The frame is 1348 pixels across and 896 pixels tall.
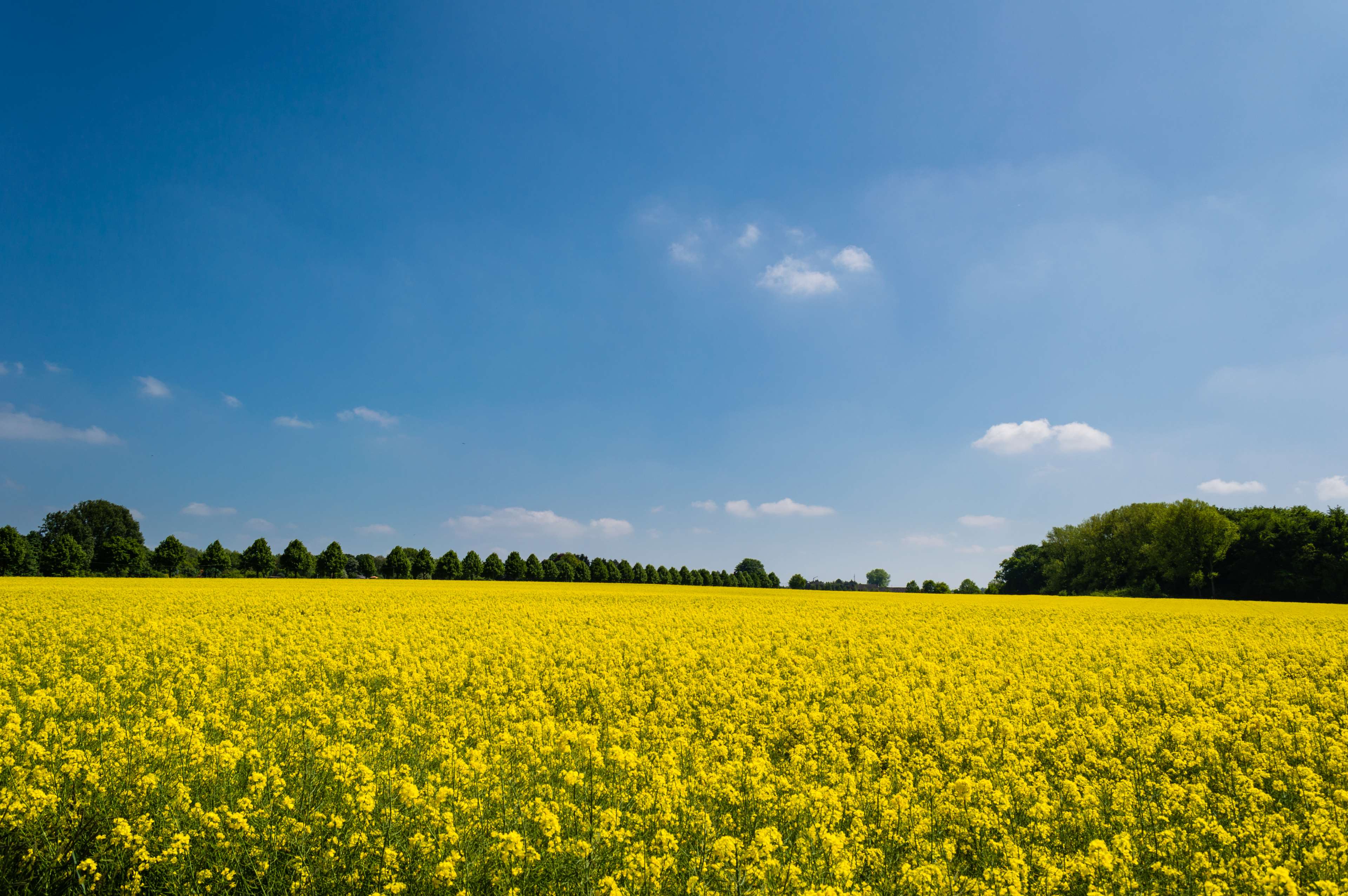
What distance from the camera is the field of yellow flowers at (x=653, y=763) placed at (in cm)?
527

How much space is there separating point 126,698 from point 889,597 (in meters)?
38.3

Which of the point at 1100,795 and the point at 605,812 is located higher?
the point at 605,812

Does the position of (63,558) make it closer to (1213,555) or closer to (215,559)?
(215,559)

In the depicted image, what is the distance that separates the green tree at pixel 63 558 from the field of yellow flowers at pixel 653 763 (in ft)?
212

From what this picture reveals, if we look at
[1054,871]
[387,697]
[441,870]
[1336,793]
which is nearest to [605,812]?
[441,870]

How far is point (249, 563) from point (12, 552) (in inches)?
840

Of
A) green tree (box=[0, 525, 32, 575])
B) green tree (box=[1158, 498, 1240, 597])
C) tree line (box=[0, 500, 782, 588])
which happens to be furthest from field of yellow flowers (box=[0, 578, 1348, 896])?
green tree (box=[0, 525, 32, 575])

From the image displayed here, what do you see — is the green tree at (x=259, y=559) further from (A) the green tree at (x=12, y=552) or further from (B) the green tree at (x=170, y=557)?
(A) the green tree at (x=12, y=552)

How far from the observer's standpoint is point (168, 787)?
6254 millimetres

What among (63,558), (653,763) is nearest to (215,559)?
(63,558)

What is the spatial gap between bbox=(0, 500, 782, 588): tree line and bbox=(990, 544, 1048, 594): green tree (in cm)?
5378

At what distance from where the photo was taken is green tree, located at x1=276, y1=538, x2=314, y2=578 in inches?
2687

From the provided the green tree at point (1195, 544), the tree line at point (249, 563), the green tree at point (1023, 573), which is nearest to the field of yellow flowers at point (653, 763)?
the tree line at point (249, 563)

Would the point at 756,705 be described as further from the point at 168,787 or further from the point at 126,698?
the point at 126,698
